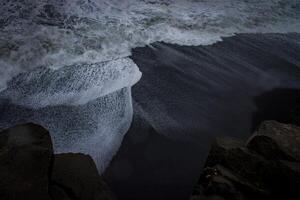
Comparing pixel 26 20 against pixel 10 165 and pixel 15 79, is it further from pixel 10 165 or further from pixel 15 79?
pixel 10 165

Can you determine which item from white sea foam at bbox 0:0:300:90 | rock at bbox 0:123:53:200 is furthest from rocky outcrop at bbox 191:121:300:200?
white sea foam at bbox 0:0:300:90

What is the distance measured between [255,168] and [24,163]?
250cm

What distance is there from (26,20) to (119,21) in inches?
77.2

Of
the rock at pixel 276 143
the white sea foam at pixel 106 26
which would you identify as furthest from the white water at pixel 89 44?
the rock at pixel 276 143

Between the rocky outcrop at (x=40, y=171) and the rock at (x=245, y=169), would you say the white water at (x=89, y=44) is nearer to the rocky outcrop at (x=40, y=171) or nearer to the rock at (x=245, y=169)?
the rocky outcrop at (x=40, y=171)

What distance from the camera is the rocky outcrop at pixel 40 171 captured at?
9.54 feet

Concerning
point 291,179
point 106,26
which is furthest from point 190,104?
point 106,26

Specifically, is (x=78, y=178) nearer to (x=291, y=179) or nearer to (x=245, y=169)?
(x=245, y=169)

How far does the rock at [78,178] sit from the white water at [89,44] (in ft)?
2.10

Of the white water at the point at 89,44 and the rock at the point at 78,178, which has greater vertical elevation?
the white water at the point at 89,44

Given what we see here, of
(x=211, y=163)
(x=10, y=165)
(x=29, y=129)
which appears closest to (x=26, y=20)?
(x=29, y=129)

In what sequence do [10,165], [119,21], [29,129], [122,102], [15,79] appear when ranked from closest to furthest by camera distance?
[10,165] < [29,129] < [15,79] < [122,102] < [119,21]

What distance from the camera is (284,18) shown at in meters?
9.96

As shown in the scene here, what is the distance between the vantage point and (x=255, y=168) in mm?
3799
